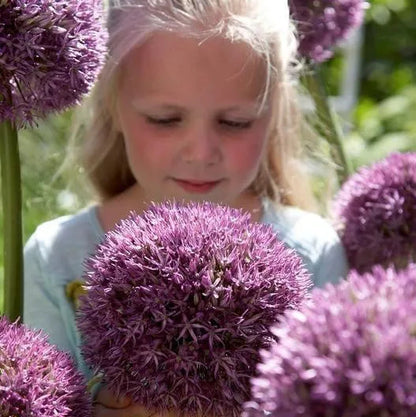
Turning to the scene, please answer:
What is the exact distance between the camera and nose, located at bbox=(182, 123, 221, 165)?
1.25 metres

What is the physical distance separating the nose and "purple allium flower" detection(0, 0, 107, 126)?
0.39 m

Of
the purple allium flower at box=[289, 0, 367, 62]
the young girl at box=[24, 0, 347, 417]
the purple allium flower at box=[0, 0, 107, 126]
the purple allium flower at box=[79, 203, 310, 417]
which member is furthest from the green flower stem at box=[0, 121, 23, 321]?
the purple allium flower at box=[289, 0, 367, 62]

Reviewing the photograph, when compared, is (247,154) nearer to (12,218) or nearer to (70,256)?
(70,256)

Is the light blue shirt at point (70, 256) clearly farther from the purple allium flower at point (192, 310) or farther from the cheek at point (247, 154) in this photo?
the purple allium flower at point (192, 310)

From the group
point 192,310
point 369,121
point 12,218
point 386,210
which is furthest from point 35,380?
point 369,121

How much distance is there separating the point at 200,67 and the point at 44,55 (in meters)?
0.47

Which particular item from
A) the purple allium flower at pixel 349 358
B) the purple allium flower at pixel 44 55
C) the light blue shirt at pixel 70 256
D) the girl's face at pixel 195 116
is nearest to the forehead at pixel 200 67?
the girl's face at pixel 195 116

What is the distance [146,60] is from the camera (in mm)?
1313

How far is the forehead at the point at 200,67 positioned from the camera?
1254 mm

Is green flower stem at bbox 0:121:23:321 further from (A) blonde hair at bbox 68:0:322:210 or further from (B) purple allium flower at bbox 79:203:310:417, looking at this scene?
(A) blonde hair at bbox 68:0:322:210

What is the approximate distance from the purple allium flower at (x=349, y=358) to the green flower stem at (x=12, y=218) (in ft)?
1.41

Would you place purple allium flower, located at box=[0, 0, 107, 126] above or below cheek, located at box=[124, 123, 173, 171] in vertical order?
above

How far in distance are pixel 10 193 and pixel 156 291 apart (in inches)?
10.2

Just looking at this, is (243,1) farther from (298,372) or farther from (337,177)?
(298,372)
